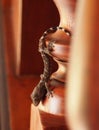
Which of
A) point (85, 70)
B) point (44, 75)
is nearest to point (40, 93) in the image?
point (44, 75)

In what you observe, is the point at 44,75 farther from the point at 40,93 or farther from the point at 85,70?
the point at 85,70

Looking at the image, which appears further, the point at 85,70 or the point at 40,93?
the point at 40,93

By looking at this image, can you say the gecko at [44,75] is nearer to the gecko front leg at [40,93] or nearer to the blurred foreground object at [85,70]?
the gecko front leg at [40,93]

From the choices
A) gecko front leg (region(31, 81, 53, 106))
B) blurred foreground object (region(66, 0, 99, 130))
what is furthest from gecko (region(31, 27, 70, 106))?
blurred foreground object (region(66, 0, 99, 130))

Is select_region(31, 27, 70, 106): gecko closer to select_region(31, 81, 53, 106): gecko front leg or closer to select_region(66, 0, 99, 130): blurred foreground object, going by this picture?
select_region(31, 81, 53, 106): gecko front leg

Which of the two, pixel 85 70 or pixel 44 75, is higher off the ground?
pixel 85 70

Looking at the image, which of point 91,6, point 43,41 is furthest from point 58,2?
point 91,6

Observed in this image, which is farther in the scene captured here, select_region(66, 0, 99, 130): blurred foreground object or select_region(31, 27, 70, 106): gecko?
select_region(31, 27, 70, 106): gecko

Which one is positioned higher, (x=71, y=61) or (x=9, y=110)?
(x=71, y=61)

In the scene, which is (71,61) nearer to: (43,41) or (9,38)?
(43,41)

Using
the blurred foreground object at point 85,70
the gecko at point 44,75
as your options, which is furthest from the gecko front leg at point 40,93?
the blurred foreground object at point 85,70

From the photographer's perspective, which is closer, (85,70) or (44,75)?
(85,70)
